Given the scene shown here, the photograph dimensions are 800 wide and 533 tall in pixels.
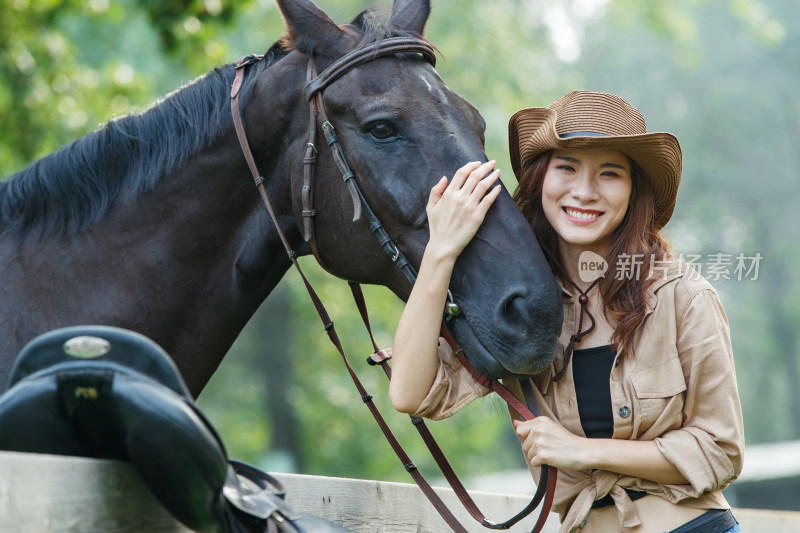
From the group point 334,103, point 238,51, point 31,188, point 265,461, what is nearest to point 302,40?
point 334,103

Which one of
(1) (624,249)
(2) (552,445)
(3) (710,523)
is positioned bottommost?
(3) (710,523)

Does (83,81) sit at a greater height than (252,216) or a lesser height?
greater

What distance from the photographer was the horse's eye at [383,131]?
284cm

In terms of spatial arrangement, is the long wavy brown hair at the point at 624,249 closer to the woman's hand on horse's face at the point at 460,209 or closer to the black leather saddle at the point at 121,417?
the woman's hand on horse's face at the point at 460,209

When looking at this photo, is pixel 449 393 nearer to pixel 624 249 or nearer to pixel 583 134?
pixel 624 249

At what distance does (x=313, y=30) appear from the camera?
3.03 meters

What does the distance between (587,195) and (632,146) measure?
224mm

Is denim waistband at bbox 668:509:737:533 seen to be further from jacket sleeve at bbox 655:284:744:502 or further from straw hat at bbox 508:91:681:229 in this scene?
straw hat at bbox 508:91:681:229

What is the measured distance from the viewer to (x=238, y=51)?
45.5 feet

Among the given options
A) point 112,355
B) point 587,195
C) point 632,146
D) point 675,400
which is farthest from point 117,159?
point 675,400

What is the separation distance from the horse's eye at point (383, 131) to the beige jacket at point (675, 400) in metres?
0.82

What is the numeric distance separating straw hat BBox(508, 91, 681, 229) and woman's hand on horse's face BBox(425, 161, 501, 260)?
1.07 feet

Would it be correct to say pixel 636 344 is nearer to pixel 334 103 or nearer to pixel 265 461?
pixel 334 103

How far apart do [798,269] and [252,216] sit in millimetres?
Answer: 29711
